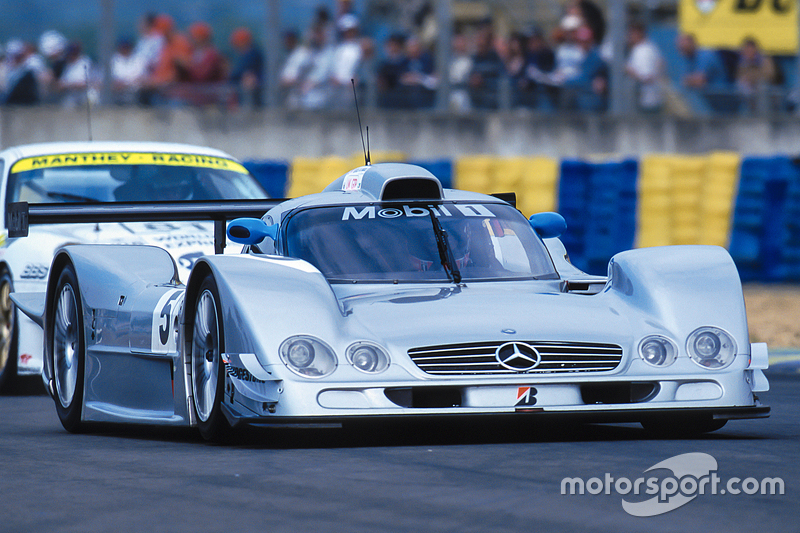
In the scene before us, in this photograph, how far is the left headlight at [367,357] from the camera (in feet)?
19.0

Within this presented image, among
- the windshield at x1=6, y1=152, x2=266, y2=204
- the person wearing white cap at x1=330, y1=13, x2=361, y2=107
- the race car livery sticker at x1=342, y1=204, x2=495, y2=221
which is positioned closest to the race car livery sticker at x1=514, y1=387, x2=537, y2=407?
the race car livery sticker at x1=342, y1=204, x2=495, y2=221

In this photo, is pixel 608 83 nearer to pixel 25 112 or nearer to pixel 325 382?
pixel 25 112

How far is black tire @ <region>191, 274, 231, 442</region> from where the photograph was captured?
6.07 m

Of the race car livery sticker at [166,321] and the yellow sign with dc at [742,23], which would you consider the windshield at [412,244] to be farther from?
the yellow sign with dc at [742,23]

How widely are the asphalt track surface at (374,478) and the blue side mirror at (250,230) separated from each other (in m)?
0.93

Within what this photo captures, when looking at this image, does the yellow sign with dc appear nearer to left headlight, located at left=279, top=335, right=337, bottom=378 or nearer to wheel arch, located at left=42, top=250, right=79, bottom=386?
wheel arch, located at left=42, top=250, right=79, bottom=386

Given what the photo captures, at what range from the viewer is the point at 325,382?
18.9 ft

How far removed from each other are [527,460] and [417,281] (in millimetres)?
1478

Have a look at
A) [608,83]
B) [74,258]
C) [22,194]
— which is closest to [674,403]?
[74,258]

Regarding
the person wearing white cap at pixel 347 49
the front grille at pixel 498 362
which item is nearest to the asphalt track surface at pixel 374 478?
the front grille at pixel 498 362

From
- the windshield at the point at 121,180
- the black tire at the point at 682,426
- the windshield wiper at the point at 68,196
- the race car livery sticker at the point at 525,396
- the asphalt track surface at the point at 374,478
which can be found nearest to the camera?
the asphalt track surface at the point at 374,478

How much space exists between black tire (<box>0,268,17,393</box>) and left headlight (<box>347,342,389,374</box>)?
399cm

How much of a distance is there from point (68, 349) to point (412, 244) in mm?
1987

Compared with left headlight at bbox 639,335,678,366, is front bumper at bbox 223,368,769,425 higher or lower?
lower
